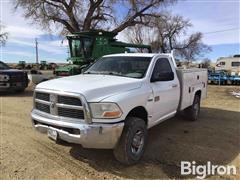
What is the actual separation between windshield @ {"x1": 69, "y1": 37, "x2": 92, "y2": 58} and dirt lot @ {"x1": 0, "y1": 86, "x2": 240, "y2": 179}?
13.7 meters

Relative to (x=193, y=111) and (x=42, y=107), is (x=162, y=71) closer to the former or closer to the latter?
(x=193, y=111)

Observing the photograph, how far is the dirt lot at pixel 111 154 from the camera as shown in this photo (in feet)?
14.2

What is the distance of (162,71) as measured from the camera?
5.85 metres

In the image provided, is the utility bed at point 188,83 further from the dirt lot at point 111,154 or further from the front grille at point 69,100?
the front grille at point 69,100

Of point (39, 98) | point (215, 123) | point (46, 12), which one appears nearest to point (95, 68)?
point (39, 98)

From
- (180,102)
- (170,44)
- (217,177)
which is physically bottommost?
(217,177)

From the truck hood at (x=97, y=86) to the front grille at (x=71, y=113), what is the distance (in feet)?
0.84

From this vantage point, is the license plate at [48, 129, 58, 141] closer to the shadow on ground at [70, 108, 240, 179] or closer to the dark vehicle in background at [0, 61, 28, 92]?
the shadow on ground at [70, 108, 240, 179]

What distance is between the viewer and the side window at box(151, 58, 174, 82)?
5.41 metres

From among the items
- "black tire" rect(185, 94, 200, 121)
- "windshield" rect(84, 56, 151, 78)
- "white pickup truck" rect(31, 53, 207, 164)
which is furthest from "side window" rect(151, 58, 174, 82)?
"black tire" rect(185, 94, 200, 121)

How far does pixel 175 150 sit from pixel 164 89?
47.5 inches

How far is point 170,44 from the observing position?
178 ft

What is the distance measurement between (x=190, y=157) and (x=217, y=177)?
0.75 metres

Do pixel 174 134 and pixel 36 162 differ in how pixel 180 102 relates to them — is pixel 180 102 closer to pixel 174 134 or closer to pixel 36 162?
pixel 174 134
